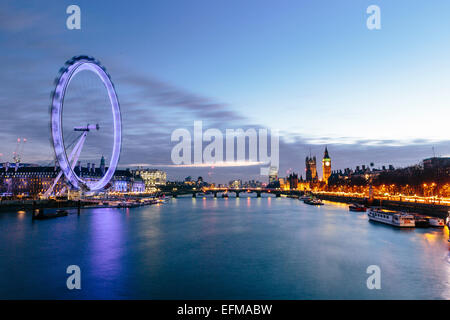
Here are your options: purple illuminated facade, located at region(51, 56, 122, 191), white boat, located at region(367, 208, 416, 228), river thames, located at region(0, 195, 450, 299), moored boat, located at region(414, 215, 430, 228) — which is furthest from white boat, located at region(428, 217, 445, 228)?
purple illuminated facade, located at region(51, 56, 122, 191)

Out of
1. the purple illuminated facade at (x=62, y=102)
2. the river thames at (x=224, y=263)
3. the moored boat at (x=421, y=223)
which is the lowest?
the river thames at (x=224, y=263)

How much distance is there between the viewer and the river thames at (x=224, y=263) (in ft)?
61.2

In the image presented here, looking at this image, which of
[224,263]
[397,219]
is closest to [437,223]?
[397,219]

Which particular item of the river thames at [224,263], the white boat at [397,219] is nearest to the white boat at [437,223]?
the river thames at [224,263]

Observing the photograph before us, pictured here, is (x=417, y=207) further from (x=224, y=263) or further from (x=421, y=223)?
(x=224, y=263)

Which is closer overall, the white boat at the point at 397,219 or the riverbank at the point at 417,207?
the white boat at the point at 397,219

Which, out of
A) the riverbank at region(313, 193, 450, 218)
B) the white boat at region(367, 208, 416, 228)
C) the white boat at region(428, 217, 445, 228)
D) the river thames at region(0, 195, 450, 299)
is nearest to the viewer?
the river thames at region(0, 195, 450, 299)

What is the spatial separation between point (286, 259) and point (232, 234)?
548 inches

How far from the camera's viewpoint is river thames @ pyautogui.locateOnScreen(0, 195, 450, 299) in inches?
734

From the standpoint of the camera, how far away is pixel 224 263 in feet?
82.0

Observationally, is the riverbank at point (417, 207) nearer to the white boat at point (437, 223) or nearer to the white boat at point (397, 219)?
the white boat at point (437, 223)

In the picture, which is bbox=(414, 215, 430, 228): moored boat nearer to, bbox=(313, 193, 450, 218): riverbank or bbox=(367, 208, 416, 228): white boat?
bbox=(367, 208, 416, 228): white boat
